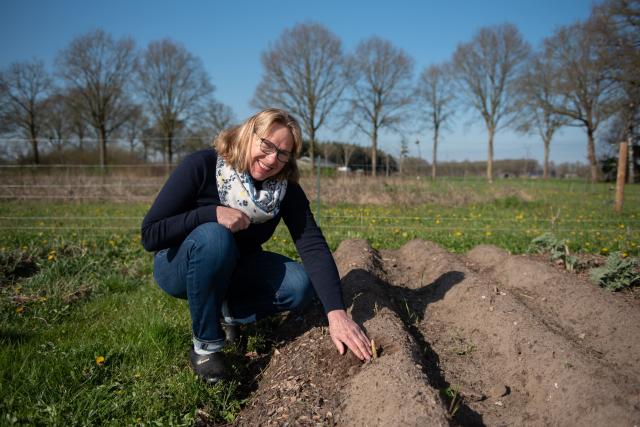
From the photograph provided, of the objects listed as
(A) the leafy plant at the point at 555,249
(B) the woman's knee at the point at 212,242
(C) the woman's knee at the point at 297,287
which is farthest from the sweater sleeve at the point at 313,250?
(A) the leafy plant at the point at 555,249

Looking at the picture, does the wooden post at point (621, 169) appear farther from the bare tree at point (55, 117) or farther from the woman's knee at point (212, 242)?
the bare tree at point (55, 117)

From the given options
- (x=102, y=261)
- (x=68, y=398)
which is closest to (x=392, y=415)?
(x=68, y=398)

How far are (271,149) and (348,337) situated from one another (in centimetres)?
102

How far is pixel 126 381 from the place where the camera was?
200 cm

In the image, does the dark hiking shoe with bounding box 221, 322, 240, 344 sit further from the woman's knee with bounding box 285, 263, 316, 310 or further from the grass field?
the woman's knee with bounding box 285, 263, 316, 310

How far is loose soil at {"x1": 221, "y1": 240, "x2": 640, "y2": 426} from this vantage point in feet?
5.50

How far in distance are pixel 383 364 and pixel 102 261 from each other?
144 inches

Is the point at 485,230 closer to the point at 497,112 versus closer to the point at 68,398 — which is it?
the point at 68,398

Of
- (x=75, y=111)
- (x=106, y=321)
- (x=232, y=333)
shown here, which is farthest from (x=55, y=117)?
(x=232, y=333)

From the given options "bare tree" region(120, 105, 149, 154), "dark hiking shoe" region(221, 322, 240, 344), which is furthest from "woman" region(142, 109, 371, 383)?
"bare tree" region(120, 105, 149, 154)

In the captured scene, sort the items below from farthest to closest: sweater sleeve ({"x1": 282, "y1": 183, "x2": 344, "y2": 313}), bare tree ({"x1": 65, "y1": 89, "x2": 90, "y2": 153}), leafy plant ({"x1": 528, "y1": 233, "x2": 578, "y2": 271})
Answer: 1. bare tree ({"x1": 65, "y1": 89, "x2": 90, "y2": 153})
2. leafy plant ({"x1": 528, "y1": 233, "x2": 578, "y2": 271})
3. sweater sleeve ({"x1": 282, "y1": 183, "x2": 344, "y2": 313})

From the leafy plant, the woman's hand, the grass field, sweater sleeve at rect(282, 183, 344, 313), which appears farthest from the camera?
the leafy plant

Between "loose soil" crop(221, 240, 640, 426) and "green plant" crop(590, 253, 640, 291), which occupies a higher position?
"green plant" crop(590, 253, 640, 291)

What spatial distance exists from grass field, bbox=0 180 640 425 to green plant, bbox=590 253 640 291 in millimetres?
1114
